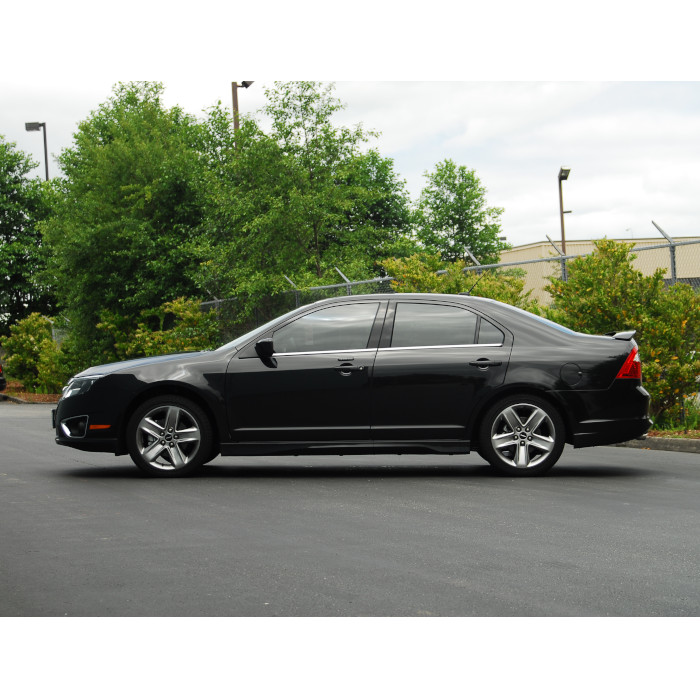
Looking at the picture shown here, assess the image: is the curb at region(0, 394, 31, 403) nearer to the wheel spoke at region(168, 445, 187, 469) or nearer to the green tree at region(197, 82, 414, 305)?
the green tree at region(197, 82, 414, 305)

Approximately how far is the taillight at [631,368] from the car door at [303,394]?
2.26 metres

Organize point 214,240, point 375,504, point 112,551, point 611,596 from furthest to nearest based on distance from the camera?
point 214,240 → point 375,504 → point 112,551 → point 611,596

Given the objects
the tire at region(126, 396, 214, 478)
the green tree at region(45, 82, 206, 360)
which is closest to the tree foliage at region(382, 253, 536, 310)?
the tire at region(126, 396, 214, 478)

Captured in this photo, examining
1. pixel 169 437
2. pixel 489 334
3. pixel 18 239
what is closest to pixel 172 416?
pixel 169 437

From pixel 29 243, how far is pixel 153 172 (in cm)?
1713

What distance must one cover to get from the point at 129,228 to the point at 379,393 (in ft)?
62.6

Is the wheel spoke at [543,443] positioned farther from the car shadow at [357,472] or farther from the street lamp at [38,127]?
the street lamp at [38,127]

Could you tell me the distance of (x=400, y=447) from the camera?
9211 millimetres

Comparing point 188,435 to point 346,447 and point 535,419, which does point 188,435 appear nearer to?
point 346,447

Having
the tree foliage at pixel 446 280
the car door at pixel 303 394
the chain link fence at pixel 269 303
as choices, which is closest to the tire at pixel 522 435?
the car door at pixel 303 394

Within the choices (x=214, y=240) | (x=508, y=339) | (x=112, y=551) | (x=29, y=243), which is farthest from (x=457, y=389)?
(x=29, y=243)

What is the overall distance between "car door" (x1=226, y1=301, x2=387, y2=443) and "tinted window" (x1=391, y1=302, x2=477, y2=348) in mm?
279

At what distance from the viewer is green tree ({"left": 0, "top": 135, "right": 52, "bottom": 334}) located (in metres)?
42.0

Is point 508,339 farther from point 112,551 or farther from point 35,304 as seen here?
point 35,304
